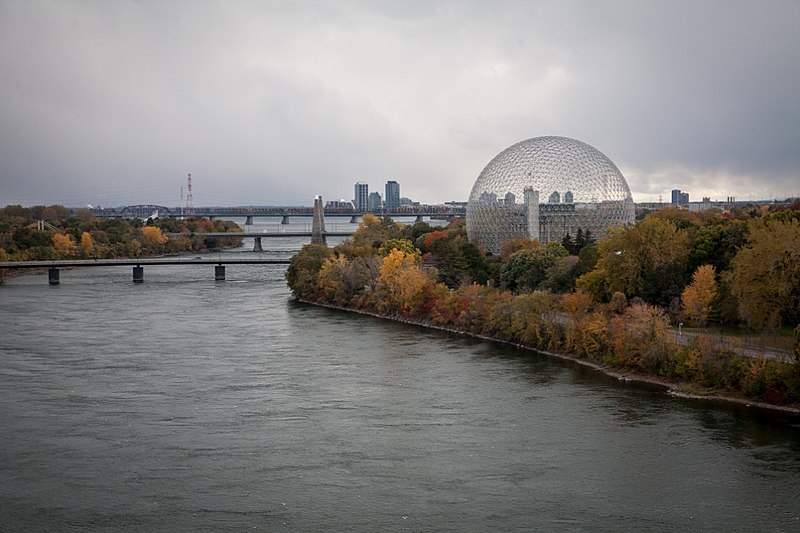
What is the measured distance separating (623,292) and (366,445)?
41.0 feet

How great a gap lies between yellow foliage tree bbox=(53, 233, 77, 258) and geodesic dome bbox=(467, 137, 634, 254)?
31.1 meters

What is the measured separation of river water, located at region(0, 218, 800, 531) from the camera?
1326cm

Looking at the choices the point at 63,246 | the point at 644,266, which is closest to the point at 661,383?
the point at 644,266

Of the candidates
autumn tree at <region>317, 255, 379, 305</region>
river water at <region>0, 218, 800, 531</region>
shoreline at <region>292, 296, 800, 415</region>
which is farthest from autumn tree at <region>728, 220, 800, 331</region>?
autumn tree at <region>317, 255, 379, 305</region>

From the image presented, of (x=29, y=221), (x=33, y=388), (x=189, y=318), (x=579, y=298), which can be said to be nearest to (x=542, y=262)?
(x=579, y=298)

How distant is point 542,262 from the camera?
31047 millimetres

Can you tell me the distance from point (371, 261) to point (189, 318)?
25.0ft

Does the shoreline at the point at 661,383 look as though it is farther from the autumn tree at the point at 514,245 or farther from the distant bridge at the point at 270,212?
the distant bridge at the point at 270,212

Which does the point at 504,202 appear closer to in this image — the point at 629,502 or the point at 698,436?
the point at 698,436

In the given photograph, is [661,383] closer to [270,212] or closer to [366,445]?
[366,445]

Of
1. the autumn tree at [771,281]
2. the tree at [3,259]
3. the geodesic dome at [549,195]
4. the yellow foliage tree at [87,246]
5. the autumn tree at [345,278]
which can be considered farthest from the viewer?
the yellow foliage tree at [87,246]

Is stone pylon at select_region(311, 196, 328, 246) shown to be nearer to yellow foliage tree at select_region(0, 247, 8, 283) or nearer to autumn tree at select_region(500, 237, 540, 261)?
yellow foliage tree at select_region(0, 247, 8, 283)

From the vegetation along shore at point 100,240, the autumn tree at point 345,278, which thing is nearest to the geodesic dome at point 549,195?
the autumn tree at point 345,278

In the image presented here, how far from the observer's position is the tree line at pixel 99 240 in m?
60.4
